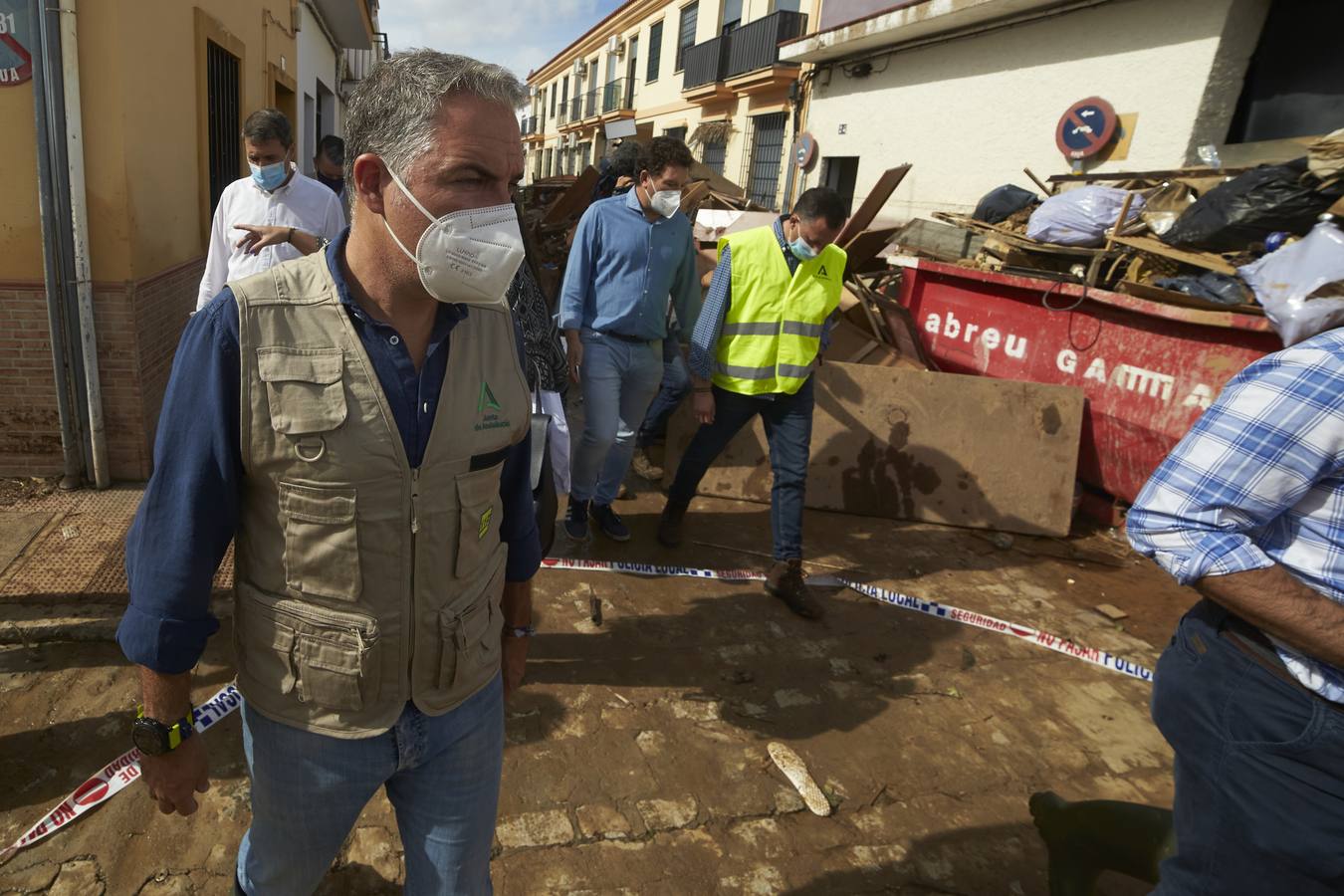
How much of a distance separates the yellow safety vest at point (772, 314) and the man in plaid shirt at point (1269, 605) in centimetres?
248

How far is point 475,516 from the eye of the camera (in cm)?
150

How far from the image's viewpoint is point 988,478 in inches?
212

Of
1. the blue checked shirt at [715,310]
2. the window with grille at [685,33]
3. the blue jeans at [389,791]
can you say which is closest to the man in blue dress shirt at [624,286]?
the blue checked shirt at [715,310]

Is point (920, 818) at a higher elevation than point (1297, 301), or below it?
below

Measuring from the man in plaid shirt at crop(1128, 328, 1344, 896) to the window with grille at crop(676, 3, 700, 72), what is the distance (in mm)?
27941

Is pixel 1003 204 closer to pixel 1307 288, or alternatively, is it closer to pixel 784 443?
pixel 784 443

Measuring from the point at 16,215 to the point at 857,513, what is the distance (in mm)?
5109

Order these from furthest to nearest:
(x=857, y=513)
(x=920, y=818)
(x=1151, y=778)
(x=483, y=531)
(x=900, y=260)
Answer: (x=900, y=260) < (x=857, y=513) < (x=1151, y=778) < (x=920, y=818) < (x=483, y=531)

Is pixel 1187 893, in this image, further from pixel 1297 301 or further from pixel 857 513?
pixel 857 513

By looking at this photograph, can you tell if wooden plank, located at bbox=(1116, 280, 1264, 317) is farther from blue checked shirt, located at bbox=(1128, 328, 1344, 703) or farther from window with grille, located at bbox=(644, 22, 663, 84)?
window with grille, located at bbox=(644, 22, 663, 84)

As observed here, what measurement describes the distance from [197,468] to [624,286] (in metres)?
3.04

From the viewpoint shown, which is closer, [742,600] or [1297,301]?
[1297,301]

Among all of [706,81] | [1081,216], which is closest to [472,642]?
[1081,216]

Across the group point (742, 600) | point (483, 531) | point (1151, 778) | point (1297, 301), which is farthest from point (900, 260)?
point (483, 531)
